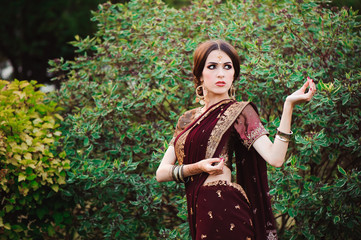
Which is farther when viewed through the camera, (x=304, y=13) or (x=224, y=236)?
(x=304, y=13)

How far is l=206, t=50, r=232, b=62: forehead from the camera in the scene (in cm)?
271

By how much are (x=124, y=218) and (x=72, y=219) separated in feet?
2.11

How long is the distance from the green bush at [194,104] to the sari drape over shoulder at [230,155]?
1.20 meters

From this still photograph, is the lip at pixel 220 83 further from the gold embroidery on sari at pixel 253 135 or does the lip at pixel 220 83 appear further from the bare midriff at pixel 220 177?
the bare midriff at pixel 220 177

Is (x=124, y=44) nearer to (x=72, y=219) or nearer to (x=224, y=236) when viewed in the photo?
(x=72, y=219)

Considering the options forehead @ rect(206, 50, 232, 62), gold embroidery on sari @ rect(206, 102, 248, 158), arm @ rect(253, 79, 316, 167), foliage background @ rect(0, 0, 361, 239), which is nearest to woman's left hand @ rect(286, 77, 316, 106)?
arm @ rect(253, 79, 316, 167)

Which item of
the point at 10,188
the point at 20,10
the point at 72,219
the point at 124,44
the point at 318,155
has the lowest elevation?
the point at 72,219

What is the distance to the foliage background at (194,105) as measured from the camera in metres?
3.94

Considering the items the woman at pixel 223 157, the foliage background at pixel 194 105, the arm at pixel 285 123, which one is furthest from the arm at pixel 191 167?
the foliage background at pixel 194 105

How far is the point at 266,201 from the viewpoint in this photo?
2623mm

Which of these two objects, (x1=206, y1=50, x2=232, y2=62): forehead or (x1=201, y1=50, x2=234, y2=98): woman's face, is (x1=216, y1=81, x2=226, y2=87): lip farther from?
(x1=206, y1=50, x2=232, y2=62): forehead

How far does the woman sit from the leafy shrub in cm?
186

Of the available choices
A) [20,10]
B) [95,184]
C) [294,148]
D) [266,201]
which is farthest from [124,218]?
[20,10]

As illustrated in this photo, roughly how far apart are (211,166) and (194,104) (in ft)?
7.20
